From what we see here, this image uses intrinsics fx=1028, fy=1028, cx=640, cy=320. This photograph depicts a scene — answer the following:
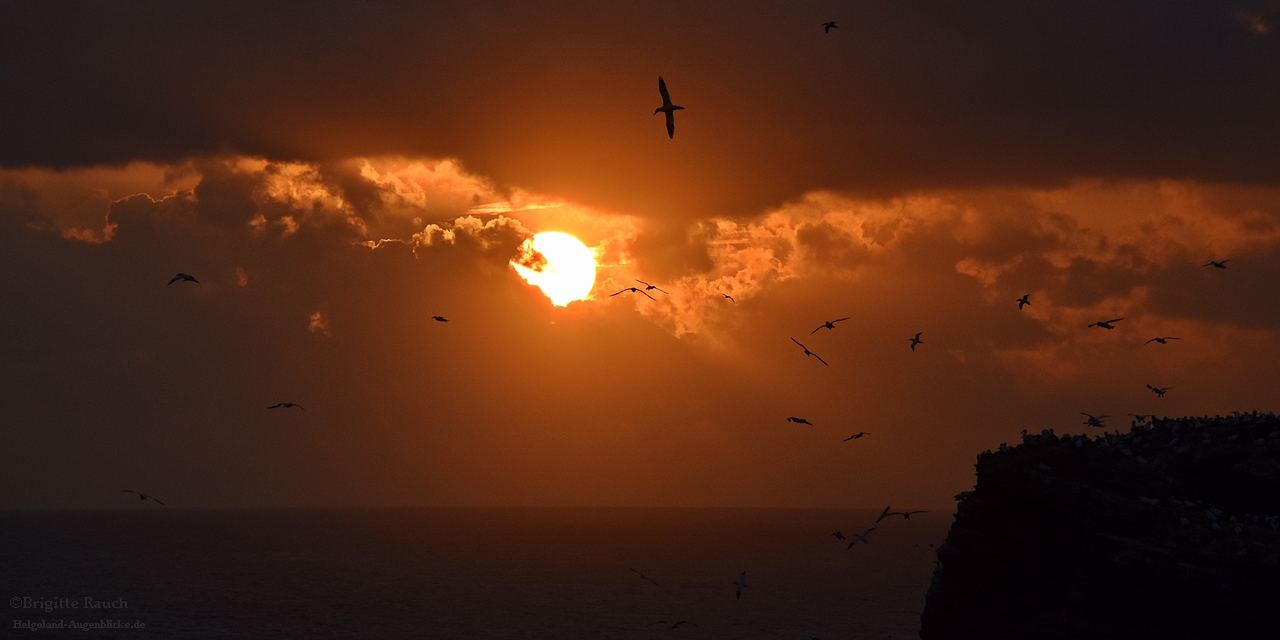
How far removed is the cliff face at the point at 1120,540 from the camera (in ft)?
137

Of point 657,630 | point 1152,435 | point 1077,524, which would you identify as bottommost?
point 657,630

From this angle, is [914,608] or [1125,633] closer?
[1125,633]

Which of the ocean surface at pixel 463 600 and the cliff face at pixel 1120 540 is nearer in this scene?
the cliff face at pixel 1120 540

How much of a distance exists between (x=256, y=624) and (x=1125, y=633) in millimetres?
93965

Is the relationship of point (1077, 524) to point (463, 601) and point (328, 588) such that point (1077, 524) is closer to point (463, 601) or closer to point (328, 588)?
point (463, 601)

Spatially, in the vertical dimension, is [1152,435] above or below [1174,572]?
above

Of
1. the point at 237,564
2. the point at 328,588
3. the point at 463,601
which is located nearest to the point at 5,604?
the point at 328,588

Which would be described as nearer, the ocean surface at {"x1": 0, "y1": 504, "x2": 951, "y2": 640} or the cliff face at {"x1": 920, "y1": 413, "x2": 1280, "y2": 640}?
the cliff face at {"x1": 920, "y1": 413, "x2": 1280, "y2": 640}

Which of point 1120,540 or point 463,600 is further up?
point 1120,540

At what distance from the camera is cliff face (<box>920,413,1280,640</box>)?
41812mm

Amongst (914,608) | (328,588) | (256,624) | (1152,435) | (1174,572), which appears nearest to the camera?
(1174,572)

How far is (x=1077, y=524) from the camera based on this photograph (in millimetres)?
45875

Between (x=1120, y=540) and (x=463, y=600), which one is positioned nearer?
(x=1120, y=540)

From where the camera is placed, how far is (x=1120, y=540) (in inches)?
1742
